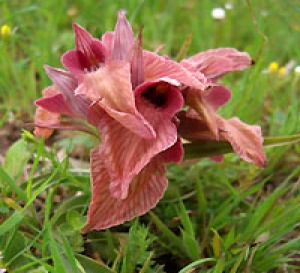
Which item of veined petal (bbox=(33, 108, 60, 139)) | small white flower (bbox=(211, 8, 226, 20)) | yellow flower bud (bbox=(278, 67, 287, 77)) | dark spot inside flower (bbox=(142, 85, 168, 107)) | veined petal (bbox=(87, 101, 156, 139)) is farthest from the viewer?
small white flower (bbox=(211, 8, 226, 20))

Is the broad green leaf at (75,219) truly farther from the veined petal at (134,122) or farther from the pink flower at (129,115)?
the veined petal at (134,122)

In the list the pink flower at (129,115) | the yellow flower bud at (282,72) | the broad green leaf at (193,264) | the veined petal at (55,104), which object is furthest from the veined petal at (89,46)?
the yellow flower bud at (282,72)

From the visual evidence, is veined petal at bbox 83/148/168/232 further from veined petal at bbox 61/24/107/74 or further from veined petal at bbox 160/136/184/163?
veined petal at bbox 61/24/107/74

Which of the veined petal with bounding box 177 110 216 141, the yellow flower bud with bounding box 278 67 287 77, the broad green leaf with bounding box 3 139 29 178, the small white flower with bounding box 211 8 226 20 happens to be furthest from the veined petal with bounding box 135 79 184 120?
the small white flower with bounding box 211 8 226 20

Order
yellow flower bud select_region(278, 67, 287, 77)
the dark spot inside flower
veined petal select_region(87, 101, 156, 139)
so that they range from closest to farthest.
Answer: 1. veined petal select_region(87, 101, 156, 139)
2. the dark spot inside flower
3. yellow flower bud select_region(278, 67, 287, 77)

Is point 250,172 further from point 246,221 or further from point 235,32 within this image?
point 235,32

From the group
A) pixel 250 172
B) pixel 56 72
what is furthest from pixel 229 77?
pixel 56 72

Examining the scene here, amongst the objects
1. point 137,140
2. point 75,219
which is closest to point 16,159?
point 75,219
